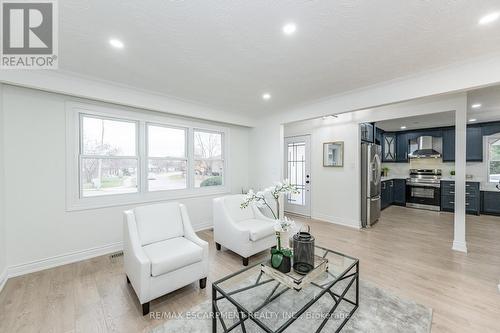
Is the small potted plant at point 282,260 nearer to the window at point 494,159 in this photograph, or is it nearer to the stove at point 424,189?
the stove at point 424,189

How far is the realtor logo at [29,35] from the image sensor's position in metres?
1.59

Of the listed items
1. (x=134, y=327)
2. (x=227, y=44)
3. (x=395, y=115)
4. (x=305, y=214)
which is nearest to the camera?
(x=134, y=327)

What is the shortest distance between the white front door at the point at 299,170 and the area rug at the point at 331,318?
3.23 meters

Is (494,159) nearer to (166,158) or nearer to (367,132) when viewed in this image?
(367,132)

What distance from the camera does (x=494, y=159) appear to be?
17.5 feet

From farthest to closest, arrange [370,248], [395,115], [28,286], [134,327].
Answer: [395,115] < [370,248] < [28,286] < [134,327]

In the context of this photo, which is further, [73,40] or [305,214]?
[305,214]

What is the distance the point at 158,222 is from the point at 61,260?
1.61 metres

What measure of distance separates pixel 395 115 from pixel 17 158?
602 cm

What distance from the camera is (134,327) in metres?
1.73

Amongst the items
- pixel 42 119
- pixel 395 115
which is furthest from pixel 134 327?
pixel 395 115

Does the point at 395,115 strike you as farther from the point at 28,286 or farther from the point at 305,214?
the point at 28,286

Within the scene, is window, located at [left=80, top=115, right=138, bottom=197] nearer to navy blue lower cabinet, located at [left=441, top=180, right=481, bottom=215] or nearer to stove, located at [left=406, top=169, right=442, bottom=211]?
stove, located at [left=406, top=169, right=442, bottom=211]

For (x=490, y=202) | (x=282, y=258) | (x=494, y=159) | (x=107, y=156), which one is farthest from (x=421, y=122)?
(x=107, y=156)
